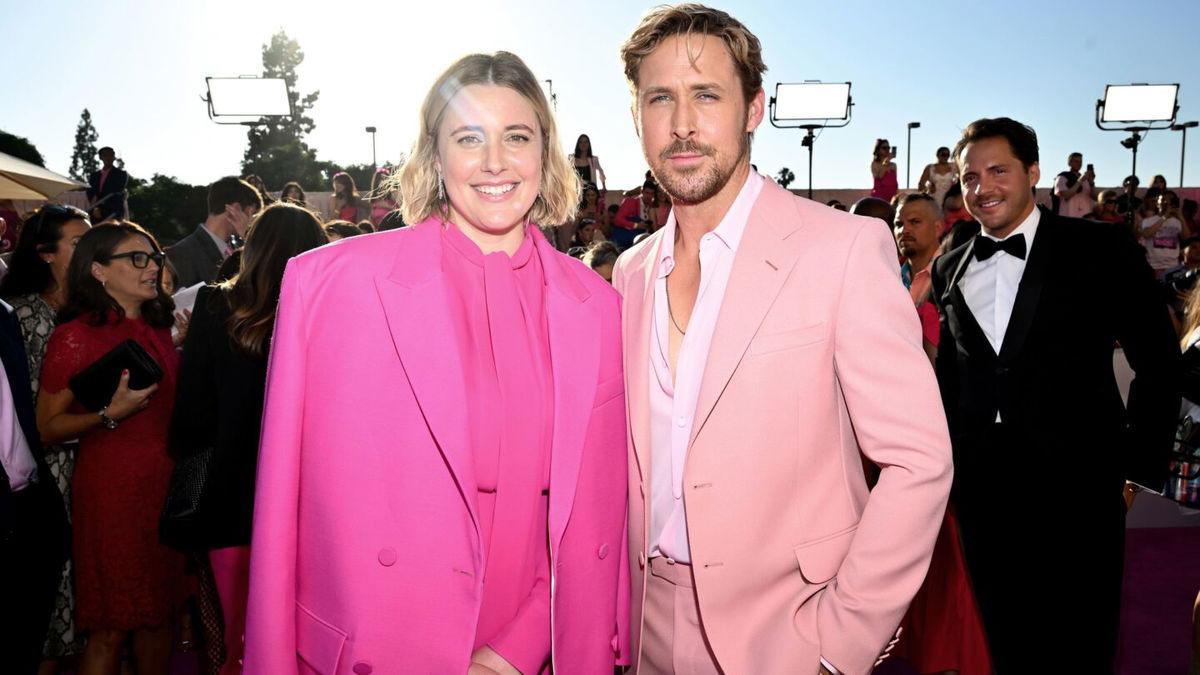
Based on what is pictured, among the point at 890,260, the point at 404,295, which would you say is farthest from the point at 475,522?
the point at 890,260

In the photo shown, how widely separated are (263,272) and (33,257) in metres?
1.74

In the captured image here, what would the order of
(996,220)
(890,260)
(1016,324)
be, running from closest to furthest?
(890,260) < (1016,324) < (996,220)

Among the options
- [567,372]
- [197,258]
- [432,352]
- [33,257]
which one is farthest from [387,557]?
[197,258]

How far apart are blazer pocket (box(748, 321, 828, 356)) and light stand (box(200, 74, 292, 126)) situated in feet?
38.3

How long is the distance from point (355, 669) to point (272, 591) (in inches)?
9.4

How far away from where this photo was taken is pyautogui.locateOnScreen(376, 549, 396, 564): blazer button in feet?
5.43

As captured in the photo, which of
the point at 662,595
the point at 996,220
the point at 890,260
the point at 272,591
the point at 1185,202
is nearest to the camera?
the point at 272,591

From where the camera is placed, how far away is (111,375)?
323 centimetres

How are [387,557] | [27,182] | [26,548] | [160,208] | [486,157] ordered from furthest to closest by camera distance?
[160,208] → [27,182] → [26,548] → [486,157] → [387,557]

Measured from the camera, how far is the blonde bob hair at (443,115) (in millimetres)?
1945

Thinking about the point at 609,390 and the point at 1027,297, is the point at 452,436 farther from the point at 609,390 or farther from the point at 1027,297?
the point at 1027,297

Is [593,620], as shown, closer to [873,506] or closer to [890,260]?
[873,506]

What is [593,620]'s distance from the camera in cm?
192

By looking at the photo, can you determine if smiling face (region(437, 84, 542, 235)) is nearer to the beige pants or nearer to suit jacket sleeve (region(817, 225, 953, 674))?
suit jacket sleeve (region(817, 225, 953, 674))
